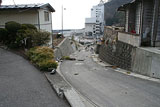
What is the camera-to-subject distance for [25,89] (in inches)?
284

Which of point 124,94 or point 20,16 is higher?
point 20,16

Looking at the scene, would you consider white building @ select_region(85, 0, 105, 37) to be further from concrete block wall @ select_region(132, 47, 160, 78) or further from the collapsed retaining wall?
concrete block wall @ select_region(132, 47, 160, 78)

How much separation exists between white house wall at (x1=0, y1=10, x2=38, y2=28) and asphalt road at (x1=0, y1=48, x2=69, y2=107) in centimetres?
909

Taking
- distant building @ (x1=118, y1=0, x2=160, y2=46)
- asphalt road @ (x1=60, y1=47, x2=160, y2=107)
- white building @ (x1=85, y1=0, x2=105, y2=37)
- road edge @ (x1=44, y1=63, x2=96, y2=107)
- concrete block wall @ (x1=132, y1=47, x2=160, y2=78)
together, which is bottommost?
asphalt road @ (x1=60, y1=47, x2=160, y2=107)

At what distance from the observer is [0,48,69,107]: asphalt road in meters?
5.97

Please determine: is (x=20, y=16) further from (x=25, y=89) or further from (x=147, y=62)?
(x=147, y=62)

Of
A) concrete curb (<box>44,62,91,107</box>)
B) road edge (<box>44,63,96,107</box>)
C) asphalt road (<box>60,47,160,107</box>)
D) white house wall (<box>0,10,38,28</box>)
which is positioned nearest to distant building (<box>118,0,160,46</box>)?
asphalt road (<box>60,47,160,107</box>)

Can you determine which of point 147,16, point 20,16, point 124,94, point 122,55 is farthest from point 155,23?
point 20,16

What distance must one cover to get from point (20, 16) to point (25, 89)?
14.1 m

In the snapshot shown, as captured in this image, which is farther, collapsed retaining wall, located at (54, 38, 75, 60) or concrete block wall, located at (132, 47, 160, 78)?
collapsed retaining wall, located at (54, 38, 75, 60)

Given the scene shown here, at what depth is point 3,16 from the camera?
1916 cm

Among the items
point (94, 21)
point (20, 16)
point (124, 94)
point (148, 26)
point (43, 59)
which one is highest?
point (94, 21)

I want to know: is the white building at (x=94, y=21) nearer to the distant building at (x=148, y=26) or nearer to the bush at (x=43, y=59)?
the distant building at (x=148, y=26)

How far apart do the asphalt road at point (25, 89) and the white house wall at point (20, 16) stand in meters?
9.09
